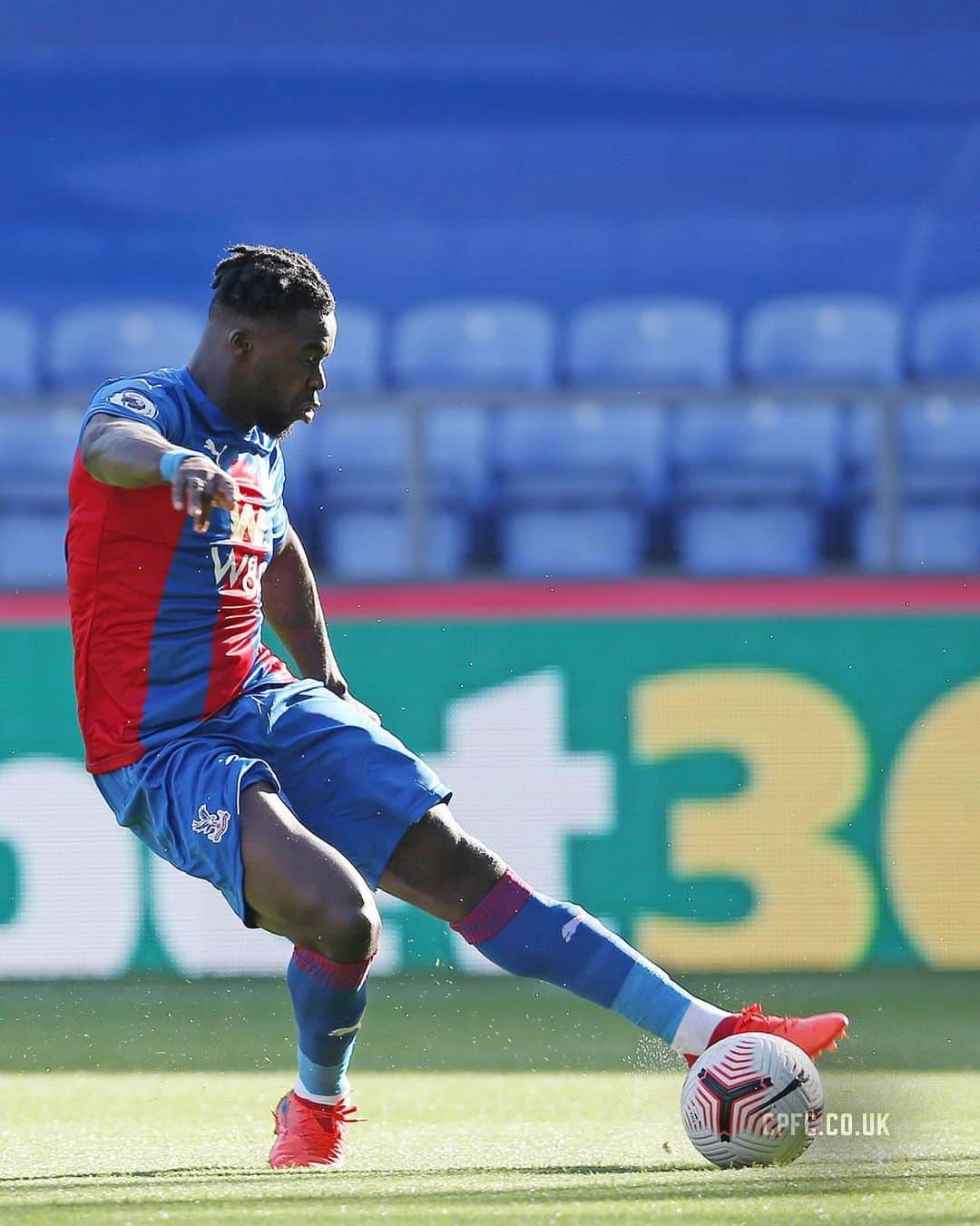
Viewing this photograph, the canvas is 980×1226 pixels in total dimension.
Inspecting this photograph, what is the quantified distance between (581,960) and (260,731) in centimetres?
74

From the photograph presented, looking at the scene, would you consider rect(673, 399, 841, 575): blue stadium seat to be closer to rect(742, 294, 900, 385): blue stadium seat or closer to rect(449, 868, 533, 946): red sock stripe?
rect(742, 294, 900, 385): blue stadium seat

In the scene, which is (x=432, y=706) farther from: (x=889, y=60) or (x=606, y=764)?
(x=889, y=60)

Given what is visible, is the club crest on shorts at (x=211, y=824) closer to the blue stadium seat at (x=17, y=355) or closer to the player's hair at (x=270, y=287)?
the player's hair at (x=270, y=287)

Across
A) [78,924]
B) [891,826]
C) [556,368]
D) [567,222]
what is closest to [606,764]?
[891,826]

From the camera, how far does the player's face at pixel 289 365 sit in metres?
3.99

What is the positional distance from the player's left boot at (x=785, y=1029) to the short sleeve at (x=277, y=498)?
4.32 ft

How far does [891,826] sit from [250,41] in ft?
18.5

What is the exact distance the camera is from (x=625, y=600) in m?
7.57

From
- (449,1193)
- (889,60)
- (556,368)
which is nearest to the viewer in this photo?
(449,1193)

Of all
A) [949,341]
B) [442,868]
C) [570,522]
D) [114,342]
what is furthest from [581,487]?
[442,868]

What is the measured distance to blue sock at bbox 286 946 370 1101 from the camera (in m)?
3.96

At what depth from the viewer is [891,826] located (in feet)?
24.1

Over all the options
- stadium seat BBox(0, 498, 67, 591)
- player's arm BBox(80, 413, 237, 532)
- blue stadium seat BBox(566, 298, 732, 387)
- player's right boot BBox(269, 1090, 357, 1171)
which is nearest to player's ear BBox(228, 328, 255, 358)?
player's arm BBox(80, 413, 237, 532)

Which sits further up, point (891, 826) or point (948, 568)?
point (948, 568)
